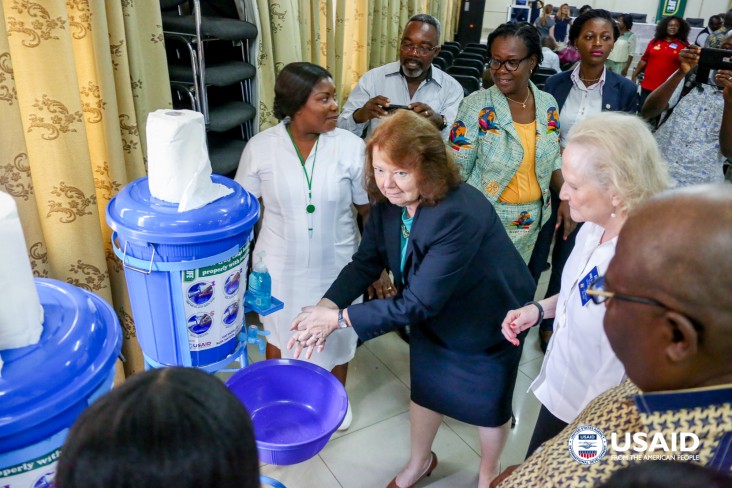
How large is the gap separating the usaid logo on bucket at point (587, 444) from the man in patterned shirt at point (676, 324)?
21 millimetres

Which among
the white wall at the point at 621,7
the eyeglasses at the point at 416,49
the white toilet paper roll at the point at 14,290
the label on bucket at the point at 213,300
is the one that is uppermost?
the white wall at the point at 621,7

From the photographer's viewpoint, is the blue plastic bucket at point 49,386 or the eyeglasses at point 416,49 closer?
the blue plastic bucket at point 49,386

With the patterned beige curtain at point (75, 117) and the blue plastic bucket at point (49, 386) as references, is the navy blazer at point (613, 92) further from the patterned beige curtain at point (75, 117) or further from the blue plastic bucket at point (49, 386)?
the blue plastic bucket at point (49, 386)

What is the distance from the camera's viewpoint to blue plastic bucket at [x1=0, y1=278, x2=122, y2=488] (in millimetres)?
718

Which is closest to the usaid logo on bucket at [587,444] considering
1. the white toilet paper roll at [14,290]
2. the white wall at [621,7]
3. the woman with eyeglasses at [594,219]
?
the woman with eyeglasses at [594,219]

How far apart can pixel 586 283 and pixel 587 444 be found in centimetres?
55

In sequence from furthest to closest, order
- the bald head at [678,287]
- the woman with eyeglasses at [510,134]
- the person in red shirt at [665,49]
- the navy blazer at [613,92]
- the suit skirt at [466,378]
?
1. the person in red shirt at [665,49]
2. the navy blazer at [613,92]
3. the woman with eyeglasses at [510,134]
4. the suit skirt at [466,378]
5. the bald head at [678,287]

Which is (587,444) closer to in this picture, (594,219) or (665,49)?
(594,219)

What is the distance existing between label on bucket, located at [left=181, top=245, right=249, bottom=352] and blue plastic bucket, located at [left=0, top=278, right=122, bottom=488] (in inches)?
11.8

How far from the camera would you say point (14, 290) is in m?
0.78

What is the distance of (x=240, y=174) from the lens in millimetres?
1918

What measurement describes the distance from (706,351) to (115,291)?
5.96 feet

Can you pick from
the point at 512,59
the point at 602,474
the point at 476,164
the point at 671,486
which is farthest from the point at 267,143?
the point at 671,486

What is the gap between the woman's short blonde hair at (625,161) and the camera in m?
1.26
